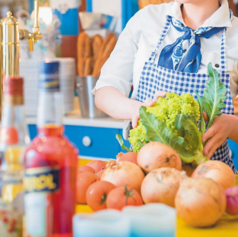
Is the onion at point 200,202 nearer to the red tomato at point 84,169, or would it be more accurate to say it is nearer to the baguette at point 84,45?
the red tomato at point 84,169

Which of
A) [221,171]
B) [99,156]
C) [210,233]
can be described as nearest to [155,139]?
[221,171]

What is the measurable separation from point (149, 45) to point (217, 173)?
89 centimetres

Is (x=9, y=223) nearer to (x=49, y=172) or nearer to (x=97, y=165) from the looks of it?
(x=49, y=172)

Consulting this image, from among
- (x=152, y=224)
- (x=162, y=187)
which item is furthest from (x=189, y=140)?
(x=152, y=224)

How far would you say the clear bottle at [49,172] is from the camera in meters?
0.57

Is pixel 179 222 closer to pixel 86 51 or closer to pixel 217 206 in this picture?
pixel 217 206

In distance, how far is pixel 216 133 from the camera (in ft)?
3.55

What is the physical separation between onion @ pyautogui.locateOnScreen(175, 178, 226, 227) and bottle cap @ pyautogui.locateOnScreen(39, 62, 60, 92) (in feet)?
0.95

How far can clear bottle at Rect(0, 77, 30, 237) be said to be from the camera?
61cm

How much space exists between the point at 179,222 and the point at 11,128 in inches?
14.0

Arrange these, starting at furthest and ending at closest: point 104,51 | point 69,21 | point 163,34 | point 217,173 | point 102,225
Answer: point 69,21, point 104,51, point 163,34, point 217,173, point 102,225

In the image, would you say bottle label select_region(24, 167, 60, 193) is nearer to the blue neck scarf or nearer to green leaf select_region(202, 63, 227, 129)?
green leaf select_region(202, 63, 227, 129)

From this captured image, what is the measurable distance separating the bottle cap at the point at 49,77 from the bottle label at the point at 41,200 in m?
0.12

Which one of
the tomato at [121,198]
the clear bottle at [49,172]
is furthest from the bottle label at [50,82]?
the tomato at [121,198]
